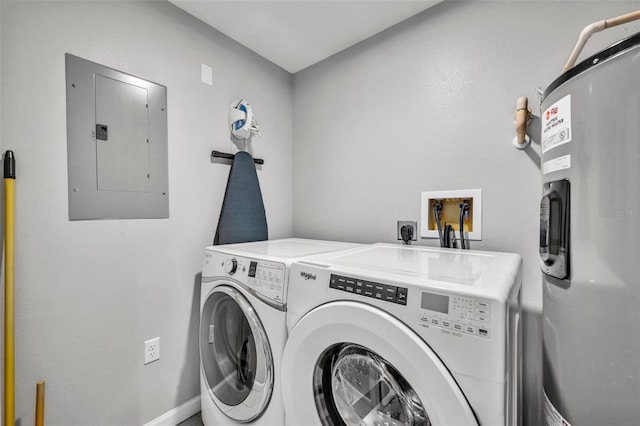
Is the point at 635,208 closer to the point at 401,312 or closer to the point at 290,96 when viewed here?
the point at 401,312

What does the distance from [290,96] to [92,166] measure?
1.44m

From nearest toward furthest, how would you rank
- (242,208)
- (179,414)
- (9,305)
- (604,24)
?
(604,24) < (9,305) < (179,414) < (242,208)

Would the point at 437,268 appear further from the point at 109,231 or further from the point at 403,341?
the point at 109,231

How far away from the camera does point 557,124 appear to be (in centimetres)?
78

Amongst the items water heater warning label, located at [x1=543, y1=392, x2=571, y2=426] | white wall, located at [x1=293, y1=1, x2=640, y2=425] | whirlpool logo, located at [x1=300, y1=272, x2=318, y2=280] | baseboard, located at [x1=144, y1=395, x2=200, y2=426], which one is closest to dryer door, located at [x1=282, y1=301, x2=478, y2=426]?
whirlpool logo, located at [x1=300, y1=272, x2=318, y2=280]

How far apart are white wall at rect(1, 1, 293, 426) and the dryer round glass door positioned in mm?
1000

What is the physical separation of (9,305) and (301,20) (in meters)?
1.86

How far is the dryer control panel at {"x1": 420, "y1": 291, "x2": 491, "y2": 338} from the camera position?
59 centimetres

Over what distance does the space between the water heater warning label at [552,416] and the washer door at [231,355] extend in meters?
0.96

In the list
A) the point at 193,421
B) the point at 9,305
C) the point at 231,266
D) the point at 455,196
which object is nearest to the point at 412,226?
the point at 455,196

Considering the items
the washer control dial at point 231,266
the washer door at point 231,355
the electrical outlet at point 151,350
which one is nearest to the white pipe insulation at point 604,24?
the washer control dial at point 231,266

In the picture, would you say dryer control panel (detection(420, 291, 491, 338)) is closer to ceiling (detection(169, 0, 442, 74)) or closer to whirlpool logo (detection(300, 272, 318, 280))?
whirlpool logo (detection(300, 272, 318, 280))

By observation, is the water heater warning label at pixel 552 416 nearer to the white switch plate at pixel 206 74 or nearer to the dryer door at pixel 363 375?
the dryer door at pixel 363 375

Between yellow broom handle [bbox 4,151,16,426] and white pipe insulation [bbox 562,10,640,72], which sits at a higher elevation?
white pipe insulation [bbox 562,10,640,72]
